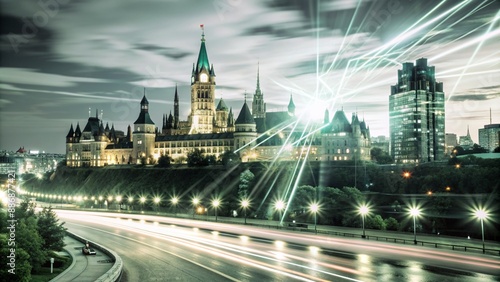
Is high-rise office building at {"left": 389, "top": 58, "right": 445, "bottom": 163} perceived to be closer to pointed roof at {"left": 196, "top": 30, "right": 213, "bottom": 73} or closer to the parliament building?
the parliament building

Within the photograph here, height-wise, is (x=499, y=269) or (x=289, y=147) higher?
(x=289, y=147)

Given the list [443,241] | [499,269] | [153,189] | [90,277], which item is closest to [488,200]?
[443,241]

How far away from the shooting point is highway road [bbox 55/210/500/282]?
27656mm

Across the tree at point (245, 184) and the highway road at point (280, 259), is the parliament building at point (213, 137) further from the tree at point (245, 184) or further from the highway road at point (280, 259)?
the highway road at point (280, 259)

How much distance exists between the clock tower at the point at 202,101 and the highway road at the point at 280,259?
128136 mm

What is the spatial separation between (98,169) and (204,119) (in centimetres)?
3949

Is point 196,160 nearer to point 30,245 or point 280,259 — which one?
point 280,259

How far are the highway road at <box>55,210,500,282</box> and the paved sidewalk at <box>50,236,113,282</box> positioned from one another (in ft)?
4.85

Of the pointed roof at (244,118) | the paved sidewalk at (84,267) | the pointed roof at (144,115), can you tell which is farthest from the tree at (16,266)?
the pointed roof at (144,115)

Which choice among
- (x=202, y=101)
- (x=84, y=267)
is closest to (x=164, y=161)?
(x=202, y=101)

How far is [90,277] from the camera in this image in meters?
27.0

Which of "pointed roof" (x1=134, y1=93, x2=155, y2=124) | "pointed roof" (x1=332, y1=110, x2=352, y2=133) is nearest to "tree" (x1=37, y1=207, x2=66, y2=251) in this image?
"pointed roof" (x1=332, y1=110, x2=352, y2=133)

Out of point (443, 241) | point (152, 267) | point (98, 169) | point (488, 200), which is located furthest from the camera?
point (98, 169)

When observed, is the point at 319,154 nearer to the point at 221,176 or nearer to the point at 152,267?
the point at 221,176
